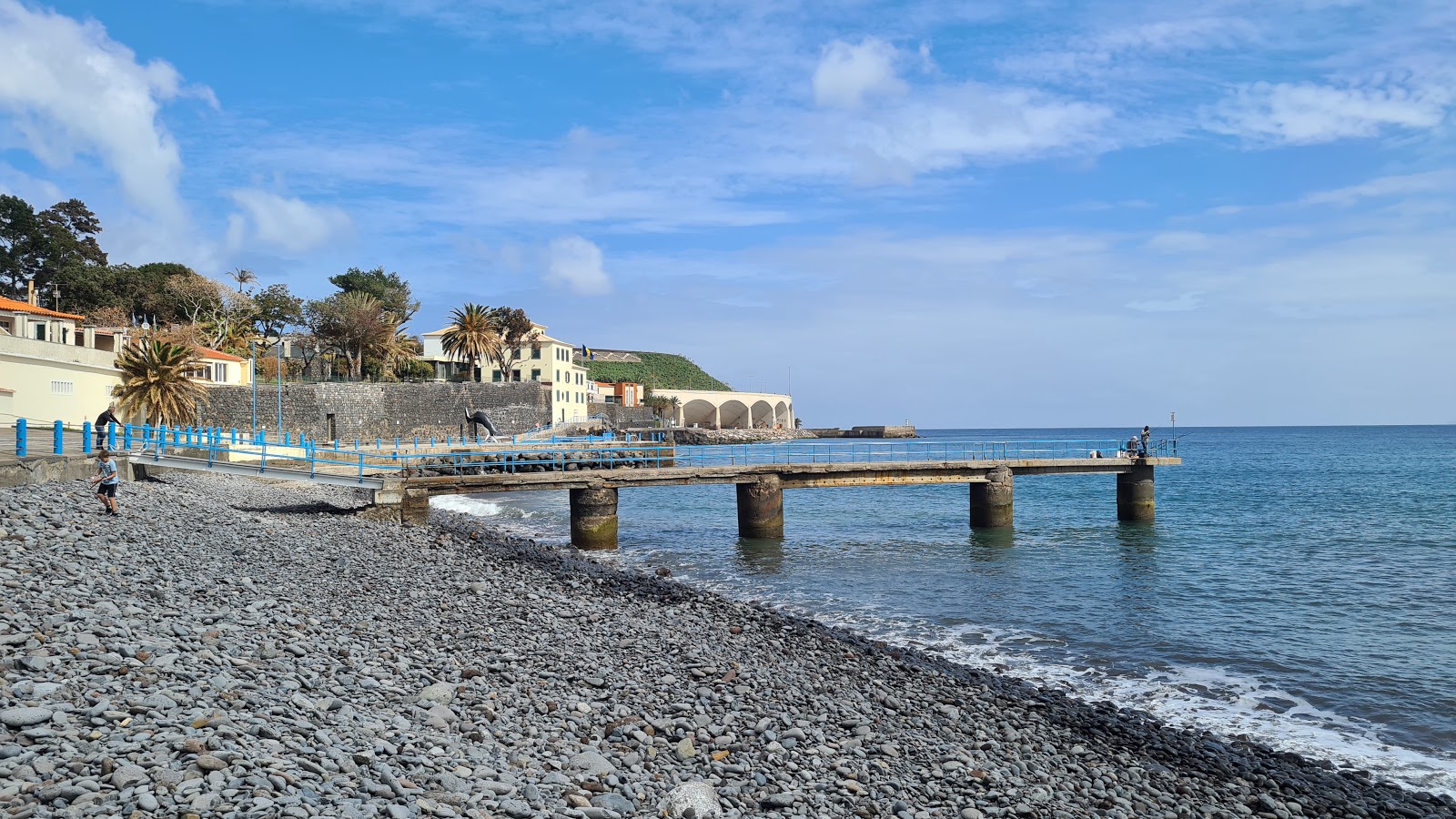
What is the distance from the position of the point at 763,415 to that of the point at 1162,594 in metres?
115

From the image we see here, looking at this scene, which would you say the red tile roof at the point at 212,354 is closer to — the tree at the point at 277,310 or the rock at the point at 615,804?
the tree at the point at 277,310

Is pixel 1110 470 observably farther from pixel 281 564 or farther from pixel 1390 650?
pixel 281 564

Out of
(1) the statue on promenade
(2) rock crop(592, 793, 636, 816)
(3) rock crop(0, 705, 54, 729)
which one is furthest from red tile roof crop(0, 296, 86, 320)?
(2) rock crop(592, 793, 636, 816)

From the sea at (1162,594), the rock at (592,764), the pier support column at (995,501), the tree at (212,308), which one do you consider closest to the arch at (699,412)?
the tree at (212,308)

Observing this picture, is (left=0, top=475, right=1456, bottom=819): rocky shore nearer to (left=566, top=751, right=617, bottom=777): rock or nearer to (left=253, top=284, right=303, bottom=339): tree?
(left=566, top=751, right=617, bottom=777): rock

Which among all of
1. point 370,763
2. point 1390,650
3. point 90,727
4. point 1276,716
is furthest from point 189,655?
point 1390,650

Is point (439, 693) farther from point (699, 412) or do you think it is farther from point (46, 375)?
point (699, 412)

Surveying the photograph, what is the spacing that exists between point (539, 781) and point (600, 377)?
449 feet

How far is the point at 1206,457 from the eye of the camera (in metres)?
102

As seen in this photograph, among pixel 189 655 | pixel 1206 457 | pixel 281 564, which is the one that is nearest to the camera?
pixel 189 655

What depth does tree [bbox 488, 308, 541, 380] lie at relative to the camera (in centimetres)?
8044

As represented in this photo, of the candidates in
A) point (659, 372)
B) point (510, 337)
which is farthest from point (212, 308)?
point (659, 372)

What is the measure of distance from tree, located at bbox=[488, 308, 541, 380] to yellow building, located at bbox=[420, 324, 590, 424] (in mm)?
117

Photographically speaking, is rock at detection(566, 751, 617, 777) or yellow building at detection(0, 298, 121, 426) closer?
rock at detection(566, 751, 617, 777)
